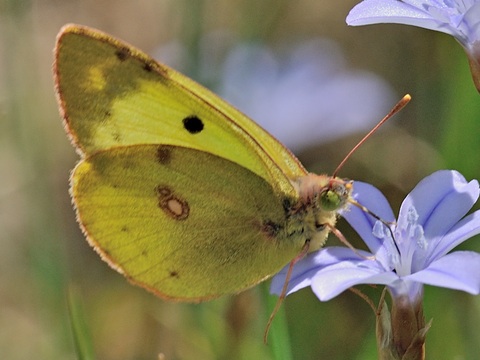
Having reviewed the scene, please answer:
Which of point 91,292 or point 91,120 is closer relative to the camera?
point 91,120

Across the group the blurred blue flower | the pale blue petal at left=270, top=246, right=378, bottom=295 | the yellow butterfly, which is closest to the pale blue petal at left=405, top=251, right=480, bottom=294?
the pale blue petal at left=270, top=246, right=378, bottom=295

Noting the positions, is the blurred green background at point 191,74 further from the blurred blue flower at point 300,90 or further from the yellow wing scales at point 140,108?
the yellow wing scales at point 140,108

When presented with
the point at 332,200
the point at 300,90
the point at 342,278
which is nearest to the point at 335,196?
the point at 332,200

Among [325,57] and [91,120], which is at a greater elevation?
[325,57]

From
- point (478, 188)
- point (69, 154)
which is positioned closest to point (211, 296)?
point (478, 188)

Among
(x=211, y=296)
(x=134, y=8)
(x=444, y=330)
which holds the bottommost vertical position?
(x=444, y=330)

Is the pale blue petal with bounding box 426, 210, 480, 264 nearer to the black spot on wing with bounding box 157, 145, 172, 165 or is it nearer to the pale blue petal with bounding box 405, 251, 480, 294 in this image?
the pale blue petal with bounding box 405, 251, 480, 294

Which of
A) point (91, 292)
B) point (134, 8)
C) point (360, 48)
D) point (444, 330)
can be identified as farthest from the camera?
point (134, 8)

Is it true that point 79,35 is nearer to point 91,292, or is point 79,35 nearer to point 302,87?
point 91,292

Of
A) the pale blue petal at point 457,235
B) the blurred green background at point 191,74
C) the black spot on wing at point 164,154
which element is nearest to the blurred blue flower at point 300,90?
the blurred green background at point 191,74
